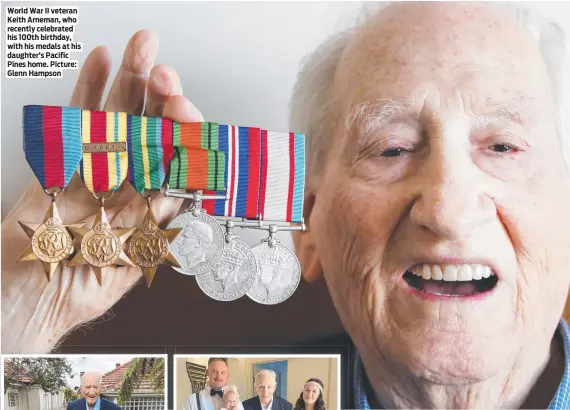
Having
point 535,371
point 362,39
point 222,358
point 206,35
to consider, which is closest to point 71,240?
point 222,358

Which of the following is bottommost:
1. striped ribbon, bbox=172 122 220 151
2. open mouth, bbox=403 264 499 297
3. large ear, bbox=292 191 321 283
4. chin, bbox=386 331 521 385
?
chin, bbox=386 331 521 385

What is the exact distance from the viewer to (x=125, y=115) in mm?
1403

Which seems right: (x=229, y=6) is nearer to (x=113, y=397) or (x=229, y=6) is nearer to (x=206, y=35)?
(x=206, y=35)

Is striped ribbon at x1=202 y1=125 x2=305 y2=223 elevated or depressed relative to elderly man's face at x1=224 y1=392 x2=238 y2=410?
elevated

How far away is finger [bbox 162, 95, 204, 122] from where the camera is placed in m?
1.42

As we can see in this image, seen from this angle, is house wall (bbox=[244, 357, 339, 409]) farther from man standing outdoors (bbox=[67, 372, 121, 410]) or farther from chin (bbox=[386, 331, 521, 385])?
man standing outdoors (bbox=[67, 372, 121, 410])

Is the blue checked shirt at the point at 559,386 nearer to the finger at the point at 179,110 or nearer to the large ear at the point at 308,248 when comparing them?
the large ear at the point at 308,248

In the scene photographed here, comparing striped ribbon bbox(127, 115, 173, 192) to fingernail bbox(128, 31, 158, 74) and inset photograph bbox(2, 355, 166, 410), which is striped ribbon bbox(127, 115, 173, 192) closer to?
fingernail bbox(128, 31, 158, 74)

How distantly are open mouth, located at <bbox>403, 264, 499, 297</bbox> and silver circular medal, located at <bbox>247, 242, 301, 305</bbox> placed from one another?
26cm

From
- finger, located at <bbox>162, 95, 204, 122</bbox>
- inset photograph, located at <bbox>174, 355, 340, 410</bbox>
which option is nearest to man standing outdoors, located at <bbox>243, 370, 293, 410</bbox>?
inset photograph, located at <bbox>174, 355, 340, 410</bbox>

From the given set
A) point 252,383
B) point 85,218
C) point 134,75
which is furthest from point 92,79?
point 252,383

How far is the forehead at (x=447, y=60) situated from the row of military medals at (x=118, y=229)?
0.42m

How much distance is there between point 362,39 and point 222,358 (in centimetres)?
82

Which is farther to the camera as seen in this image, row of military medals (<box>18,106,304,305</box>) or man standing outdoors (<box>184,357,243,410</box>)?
man standing outdoors (<box>184,357,243,410</box>)
